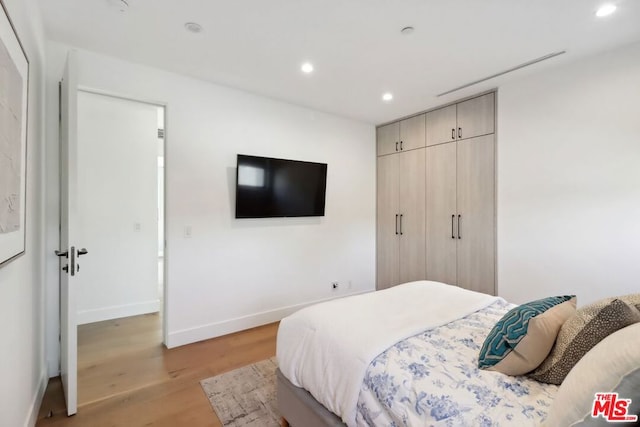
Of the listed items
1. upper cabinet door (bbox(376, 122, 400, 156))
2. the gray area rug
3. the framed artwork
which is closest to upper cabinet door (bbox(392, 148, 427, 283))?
upper cabinet door (bbox(376, 122, 400, 156))

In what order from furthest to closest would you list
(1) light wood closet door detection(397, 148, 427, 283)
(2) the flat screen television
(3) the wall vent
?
(1) light wood closet door detection(397, 148, 427, 283) < (2) the flat screen television < (3) the wall vent

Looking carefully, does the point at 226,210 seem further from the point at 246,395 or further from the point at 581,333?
the point at 581,333

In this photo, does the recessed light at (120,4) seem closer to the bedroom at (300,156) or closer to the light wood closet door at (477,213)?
the bedroom at (300,156)

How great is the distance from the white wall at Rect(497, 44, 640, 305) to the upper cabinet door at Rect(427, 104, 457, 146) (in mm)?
535

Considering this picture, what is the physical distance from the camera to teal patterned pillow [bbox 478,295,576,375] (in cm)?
118

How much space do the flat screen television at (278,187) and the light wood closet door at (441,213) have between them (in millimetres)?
1401

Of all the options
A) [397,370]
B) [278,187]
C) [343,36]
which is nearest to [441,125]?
[343,36]

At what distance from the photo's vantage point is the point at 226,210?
10.2 feet

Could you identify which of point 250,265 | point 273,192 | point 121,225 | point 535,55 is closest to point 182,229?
point 250,265

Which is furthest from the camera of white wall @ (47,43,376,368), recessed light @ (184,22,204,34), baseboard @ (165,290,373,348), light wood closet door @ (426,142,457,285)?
light wood closet door @ (426,142,457,285)

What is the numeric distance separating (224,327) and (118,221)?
1912mm

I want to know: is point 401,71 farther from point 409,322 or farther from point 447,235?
point 409,322

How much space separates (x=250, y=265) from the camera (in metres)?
3.28

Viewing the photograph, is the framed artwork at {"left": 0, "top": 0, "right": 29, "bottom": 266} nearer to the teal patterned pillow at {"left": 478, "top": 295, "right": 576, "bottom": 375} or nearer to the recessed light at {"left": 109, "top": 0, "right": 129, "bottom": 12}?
the recessed light at {"left": 109, "top": 0, "right": 129, "bottom": 12}
